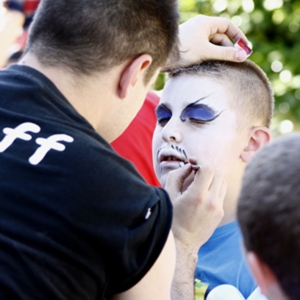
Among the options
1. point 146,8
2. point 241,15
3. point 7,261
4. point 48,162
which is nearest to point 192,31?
point 146,8

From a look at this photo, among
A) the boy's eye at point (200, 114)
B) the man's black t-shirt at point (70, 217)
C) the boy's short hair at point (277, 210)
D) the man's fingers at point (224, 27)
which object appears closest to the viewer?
the boy's short hair at point (277, 210)

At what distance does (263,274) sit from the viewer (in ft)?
3.75

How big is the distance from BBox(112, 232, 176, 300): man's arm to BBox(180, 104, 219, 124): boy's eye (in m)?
0.68

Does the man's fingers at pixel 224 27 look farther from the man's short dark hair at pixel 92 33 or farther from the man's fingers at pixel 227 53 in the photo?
the man's short dark hair at pixel 92 33

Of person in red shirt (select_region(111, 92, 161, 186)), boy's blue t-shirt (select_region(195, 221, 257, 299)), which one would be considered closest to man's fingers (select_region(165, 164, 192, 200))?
boy's blue t-shirt (select_region(195, 221, 257, 299))

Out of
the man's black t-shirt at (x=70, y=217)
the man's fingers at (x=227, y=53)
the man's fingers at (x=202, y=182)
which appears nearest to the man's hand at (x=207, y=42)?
the man's fingers at (x=227, y=53)

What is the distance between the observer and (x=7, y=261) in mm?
1352

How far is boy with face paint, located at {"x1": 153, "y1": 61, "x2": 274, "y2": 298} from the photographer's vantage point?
205 centimetres

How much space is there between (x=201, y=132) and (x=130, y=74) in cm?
53

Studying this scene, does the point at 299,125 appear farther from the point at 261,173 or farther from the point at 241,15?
the point at 261,173

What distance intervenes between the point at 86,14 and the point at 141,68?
0.20 m

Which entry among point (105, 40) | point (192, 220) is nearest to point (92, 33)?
point (105, 40)

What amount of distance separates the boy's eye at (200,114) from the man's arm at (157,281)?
68cm

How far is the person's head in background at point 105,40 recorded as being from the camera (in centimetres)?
158
